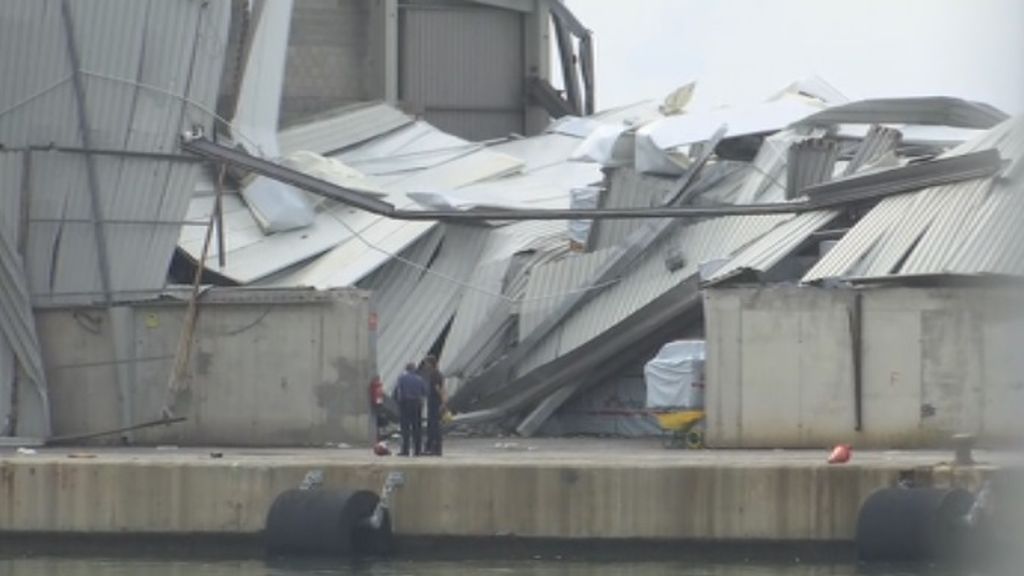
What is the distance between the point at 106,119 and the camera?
35188 mm

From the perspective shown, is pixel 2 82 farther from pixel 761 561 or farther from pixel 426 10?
pixel 426 10

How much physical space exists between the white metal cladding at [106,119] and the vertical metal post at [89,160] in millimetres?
50

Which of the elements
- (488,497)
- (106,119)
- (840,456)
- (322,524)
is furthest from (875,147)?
(322,524)

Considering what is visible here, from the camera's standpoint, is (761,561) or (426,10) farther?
(426,10)

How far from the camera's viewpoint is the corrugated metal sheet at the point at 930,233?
31578 millimetres

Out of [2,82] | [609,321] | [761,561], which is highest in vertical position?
[2,82]

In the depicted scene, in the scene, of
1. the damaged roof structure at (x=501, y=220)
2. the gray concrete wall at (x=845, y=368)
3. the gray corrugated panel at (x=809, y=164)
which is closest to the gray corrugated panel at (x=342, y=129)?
the damaged roof structure at (x=501, y=220)

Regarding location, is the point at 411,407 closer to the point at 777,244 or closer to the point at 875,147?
the point at 777,244

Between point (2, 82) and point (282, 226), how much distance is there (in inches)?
329

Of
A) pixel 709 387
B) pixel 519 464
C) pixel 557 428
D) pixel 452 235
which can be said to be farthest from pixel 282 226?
pixel 519 464

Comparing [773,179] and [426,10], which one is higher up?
[426,10]

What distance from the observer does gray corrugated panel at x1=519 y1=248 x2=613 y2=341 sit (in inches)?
1486

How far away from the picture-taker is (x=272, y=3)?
49.8 meters

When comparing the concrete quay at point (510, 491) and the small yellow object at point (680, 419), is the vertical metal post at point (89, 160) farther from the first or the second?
the small yellow object at point (680, 419)
